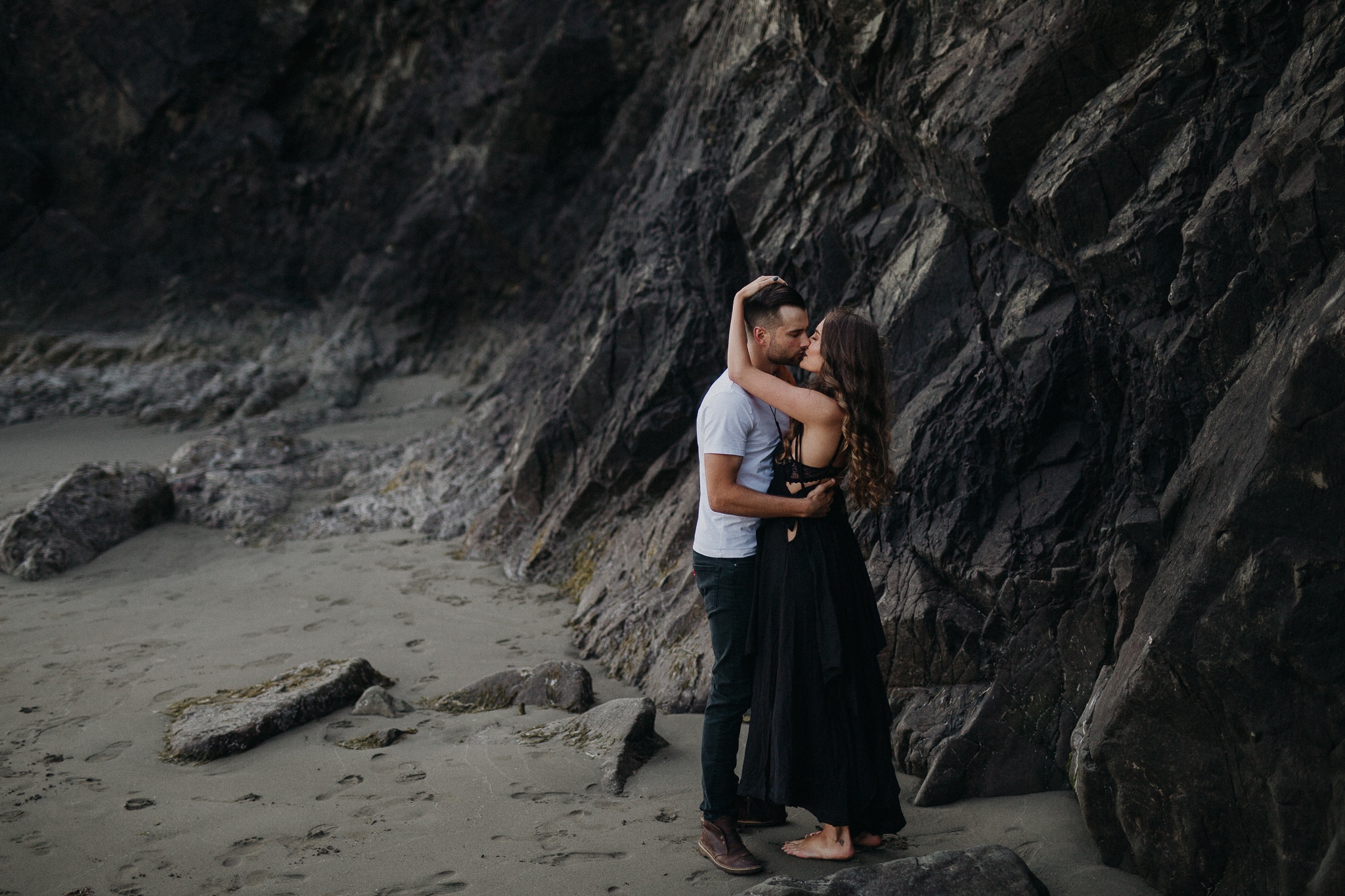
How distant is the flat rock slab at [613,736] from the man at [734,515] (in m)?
0.68

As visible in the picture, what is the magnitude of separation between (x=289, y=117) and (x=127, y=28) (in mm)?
2736

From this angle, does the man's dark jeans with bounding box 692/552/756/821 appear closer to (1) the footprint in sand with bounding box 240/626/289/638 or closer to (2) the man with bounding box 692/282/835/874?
(2) the man with bounding box 692/282/835/874

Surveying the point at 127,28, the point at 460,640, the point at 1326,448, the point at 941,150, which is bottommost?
the point at 460,640

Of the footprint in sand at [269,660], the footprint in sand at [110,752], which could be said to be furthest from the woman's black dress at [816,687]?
the footprint in sand at [269,660]

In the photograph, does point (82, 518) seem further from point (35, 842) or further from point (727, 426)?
point (727, 426)

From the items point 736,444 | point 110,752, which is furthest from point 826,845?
point 110,752

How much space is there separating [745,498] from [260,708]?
9.57 feet

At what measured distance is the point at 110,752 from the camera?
4.63m

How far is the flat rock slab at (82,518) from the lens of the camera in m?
7.94

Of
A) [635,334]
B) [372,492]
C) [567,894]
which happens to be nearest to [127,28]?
[372,492]

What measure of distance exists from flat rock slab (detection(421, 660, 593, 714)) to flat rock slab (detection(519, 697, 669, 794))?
37 cm

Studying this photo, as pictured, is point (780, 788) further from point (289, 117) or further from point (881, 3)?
point (289, 117)

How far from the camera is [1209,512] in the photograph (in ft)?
10.6

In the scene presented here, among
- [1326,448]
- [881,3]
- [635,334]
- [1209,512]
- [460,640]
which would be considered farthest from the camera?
[635,334]
